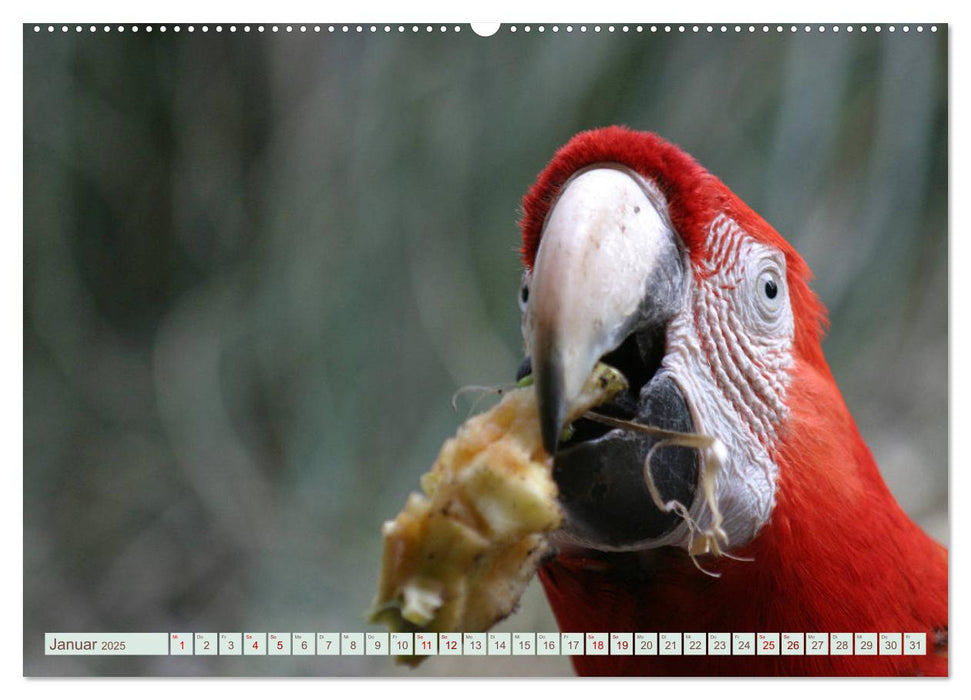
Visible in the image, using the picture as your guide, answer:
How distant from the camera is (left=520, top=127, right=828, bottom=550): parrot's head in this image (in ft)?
2.02

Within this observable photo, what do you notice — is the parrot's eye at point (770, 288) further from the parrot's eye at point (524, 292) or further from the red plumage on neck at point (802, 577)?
the parrot's eye at point (524, 292)

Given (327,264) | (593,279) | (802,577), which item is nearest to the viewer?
(593,279)

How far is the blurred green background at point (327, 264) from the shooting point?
101 cm

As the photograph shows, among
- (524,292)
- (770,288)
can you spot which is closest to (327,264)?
(524,292)

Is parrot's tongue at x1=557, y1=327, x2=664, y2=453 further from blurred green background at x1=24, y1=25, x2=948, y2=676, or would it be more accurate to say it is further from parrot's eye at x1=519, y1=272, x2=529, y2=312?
blurred green background at x1=24, y1=25, x2=948, y2=676

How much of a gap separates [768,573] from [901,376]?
2.53ft

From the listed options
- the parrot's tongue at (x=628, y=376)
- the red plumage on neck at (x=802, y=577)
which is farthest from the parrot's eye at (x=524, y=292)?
the red plumage on neck at (x=802, y=577)

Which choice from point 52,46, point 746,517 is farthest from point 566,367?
point 52,46

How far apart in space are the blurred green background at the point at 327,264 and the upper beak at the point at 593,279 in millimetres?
352

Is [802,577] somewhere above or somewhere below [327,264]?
below

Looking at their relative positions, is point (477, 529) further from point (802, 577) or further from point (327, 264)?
point (327, 264)

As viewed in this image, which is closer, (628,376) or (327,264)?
(628,376)

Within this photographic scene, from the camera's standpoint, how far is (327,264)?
60.4 inches

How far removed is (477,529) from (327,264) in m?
0.99
